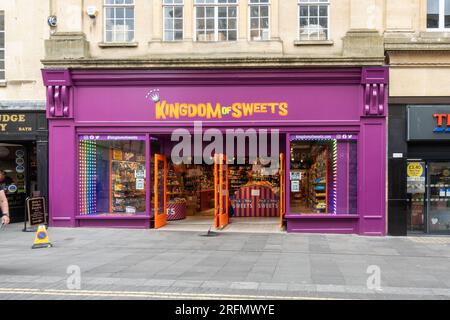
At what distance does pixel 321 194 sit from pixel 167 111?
5.32m

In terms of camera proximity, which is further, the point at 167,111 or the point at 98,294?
the point at 167,111

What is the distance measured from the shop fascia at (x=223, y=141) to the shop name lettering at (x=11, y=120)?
15.2ft

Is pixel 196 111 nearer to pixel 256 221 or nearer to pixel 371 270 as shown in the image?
pixel 256 221

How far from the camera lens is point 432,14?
14000 mm

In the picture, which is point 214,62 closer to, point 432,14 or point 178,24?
point 178,24

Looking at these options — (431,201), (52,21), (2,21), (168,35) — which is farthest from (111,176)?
(431,201)

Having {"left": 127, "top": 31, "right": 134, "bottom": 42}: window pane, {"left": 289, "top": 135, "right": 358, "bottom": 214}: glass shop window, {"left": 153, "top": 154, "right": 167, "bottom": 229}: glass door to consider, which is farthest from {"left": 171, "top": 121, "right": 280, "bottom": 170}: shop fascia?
{"left": 127, "top": 31, "right": 134, "bottom": 42}: window pane

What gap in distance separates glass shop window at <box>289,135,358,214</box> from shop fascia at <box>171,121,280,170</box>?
103 centimetres

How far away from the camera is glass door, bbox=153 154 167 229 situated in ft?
48.6

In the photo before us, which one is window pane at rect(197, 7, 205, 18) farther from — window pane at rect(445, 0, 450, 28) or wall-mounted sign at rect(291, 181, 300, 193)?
window pane at rect(445, 0, 450, 28)

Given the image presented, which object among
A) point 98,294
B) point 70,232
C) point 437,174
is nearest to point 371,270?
point 98,294

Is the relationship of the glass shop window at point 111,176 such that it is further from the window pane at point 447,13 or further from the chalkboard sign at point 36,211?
the window pane at point 447,13

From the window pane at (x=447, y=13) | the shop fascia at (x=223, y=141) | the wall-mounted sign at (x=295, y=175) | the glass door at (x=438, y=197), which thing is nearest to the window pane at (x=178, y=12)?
the shop fascia at (x=223, y=141)

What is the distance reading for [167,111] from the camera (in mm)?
14484
